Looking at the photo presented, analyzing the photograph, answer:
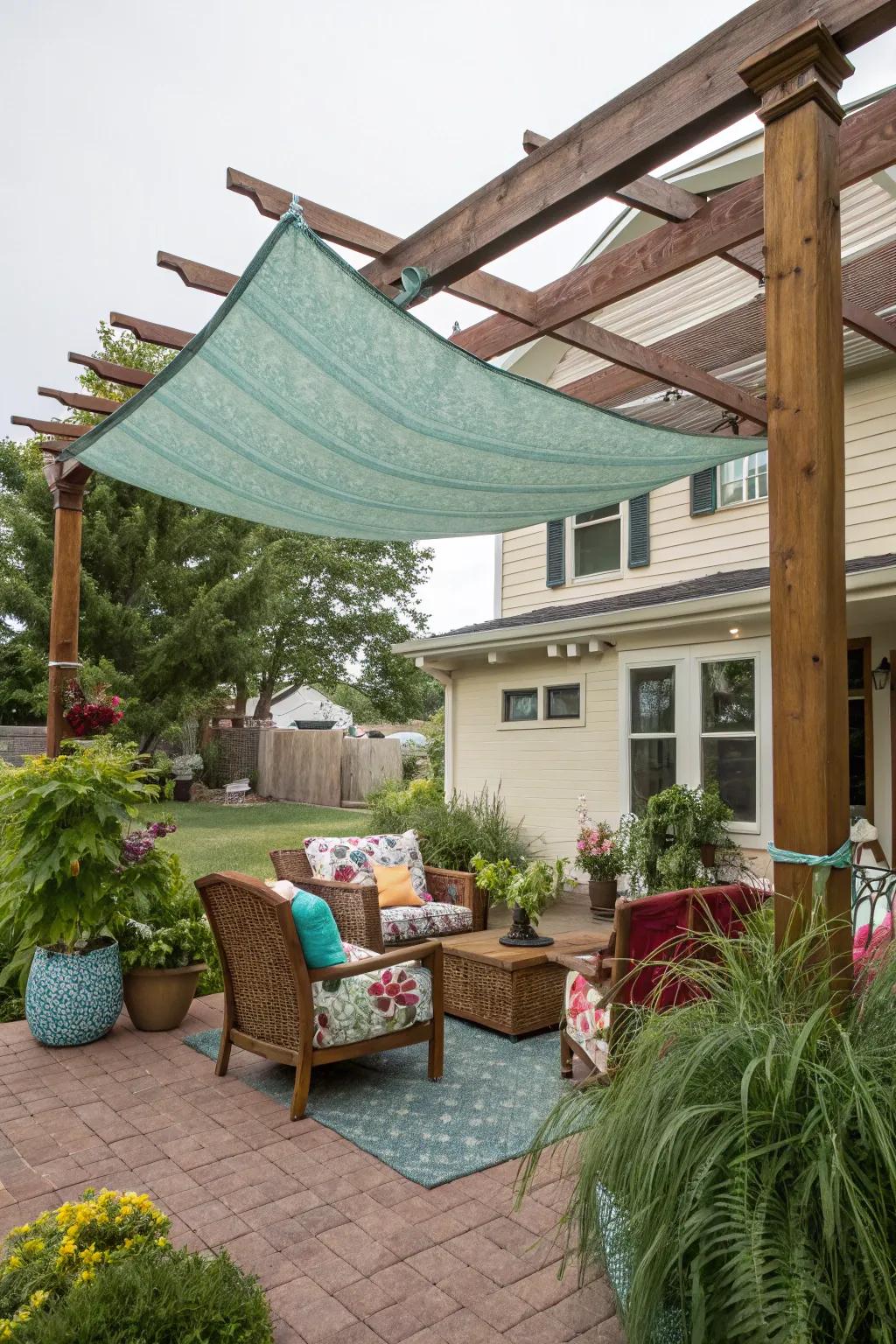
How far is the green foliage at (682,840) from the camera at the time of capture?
6914 mm

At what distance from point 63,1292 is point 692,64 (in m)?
3.16

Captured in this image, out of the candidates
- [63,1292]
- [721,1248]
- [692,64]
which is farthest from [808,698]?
[63,1292]

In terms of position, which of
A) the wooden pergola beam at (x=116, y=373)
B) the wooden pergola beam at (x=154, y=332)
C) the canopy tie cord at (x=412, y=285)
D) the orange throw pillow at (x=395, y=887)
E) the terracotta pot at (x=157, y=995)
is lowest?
the terracotta pot at (x=157, y=995)

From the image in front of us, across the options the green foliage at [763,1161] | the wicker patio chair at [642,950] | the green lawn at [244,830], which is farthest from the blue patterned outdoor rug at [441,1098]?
the green lawn at [244,830]

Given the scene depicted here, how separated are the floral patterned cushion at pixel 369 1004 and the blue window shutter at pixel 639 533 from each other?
5.83m

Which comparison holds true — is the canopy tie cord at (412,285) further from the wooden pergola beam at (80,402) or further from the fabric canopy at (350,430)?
the wooden pergola beam at (80,402)

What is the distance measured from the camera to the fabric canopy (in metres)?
3.10

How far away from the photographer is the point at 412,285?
3.16 meters

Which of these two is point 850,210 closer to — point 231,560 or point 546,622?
point 546,622

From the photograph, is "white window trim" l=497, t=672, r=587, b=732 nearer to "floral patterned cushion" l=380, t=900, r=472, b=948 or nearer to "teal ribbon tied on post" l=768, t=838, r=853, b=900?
"floral patterned cushion" l=380, t=900, r=472, b=948

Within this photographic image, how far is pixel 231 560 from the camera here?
1633 centimetres

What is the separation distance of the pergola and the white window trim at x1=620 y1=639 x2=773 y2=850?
4242 mm

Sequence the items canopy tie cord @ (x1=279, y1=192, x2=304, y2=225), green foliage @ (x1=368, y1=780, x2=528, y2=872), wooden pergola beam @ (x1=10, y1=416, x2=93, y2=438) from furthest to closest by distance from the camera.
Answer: green foliage @ (x1=368, y1=780, x2=528, y2=872)
wooden pergola beam @ (x1=10, y1=416, x2=93, y2=438)
canopy tie cord @ (x1=279, y1=192, x2=304, y2=225)

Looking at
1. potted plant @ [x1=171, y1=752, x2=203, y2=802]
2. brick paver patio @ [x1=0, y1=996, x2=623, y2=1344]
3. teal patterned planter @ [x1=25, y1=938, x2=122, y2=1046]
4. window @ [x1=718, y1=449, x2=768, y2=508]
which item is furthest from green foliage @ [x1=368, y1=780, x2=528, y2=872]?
potted plant @ [x1=171, y1=752, x2=203, y2=802]
